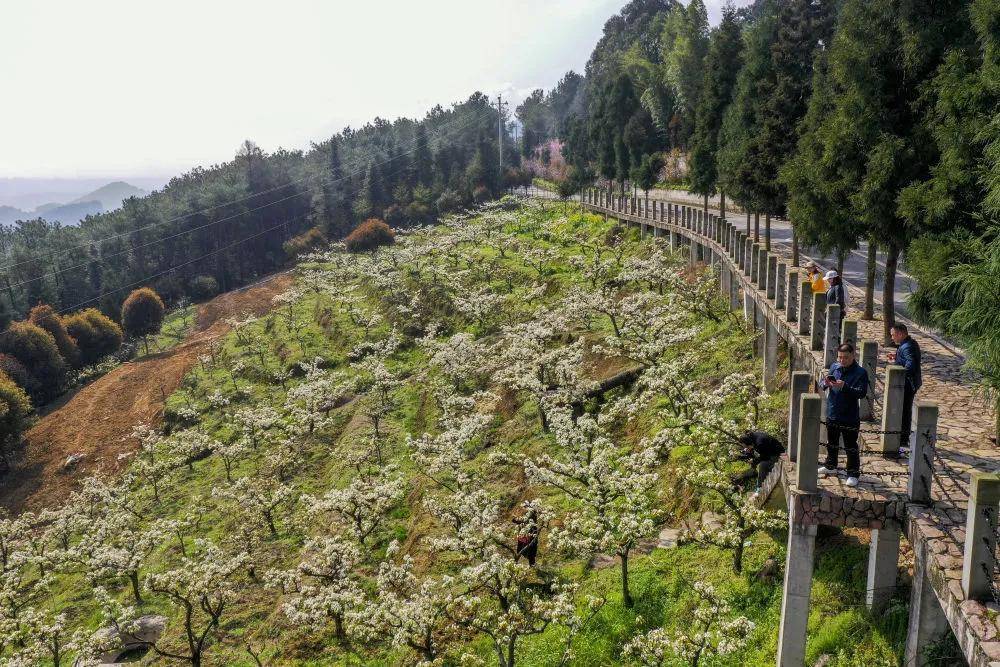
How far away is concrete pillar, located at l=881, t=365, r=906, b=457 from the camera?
8.18 metres

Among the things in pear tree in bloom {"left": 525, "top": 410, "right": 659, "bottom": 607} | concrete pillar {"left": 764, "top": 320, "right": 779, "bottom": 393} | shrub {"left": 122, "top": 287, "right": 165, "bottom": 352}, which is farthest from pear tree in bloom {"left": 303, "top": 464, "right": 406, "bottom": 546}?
shrub {"left": 122, "top": 287, "right": 165, "bottom": 352}

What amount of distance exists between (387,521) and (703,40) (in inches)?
2041

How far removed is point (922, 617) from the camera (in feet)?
25.3

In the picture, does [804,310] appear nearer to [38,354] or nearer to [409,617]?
[409,617]

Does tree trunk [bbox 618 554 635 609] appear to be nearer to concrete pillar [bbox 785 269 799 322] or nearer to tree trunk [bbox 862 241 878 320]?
concrete pillar [bbox 785 269 799 322]

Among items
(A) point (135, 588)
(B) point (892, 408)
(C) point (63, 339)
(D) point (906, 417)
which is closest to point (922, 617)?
(B) point (892, 408)

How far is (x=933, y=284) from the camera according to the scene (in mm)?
10789

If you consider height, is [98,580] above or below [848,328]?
below

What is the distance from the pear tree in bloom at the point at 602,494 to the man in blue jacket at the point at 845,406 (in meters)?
3.87

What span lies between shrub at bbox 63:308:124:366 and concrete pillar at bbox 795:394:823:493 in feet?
210

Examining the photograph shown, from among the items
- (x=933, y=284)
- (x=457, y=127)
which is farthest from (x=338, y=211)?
(x=933, y=284)

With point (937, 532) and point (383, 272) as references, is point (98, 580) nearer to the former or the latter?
point (937, 532)

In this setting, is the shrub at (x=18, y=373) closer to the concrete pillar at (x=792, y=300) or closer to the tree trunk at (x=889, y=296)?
the concrete pillar at (x=792, y=300)

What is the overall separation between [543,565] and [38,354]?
5316 centimetres
